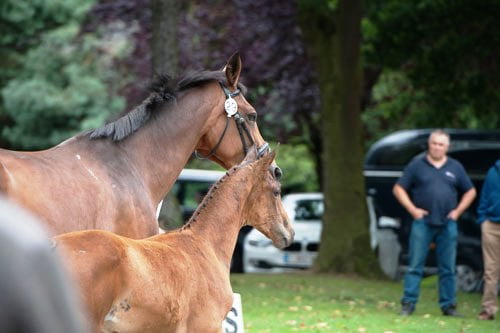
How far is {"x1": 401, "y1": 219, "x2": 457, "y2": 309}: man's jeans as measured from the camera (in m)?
10.8

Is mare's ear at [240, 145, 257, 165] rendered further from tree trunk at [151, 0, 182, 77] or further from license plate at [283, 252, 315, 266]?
license plate at [283, 252, 315, 266]

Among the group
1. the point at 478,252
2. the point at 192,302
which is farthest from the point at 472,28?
the point at 192,302

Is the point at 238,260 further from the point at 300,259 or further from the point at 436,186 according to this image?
the point at 436,186

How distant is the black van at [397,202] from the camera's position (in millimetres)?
15914

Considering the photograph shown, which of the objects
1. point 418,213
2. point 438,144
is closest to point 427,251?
point 418,213

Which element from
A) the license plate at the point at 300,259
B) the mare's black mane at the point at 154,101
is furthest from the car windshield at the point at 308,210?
the mare's black mane at the point at 154,101

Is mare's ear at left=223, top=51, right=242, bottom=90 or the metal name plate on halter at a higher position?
mare's ear at left=223, top=51, right=242, bottom=90

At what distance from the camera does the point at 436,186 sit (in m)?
10.7

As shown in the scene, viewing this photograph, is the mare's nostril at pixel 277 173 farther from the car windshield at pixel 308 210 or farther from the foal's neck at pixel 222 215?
the car windshield at pixel 308 210

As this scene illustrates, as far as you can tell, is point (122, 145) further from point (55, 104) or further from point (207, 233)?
point (55, 104)

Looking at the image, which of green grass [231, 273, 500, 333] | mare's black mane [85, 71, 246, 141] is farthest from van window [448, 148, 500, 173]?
mare's black mane [85, 71, 246, 141]

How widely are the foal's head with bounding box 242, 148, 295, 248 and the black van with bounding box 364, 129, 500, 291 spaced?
9.84 m

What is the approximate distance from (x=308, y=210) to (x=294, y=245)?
0.96m

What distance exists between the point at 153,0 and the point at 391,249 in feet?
20.8
